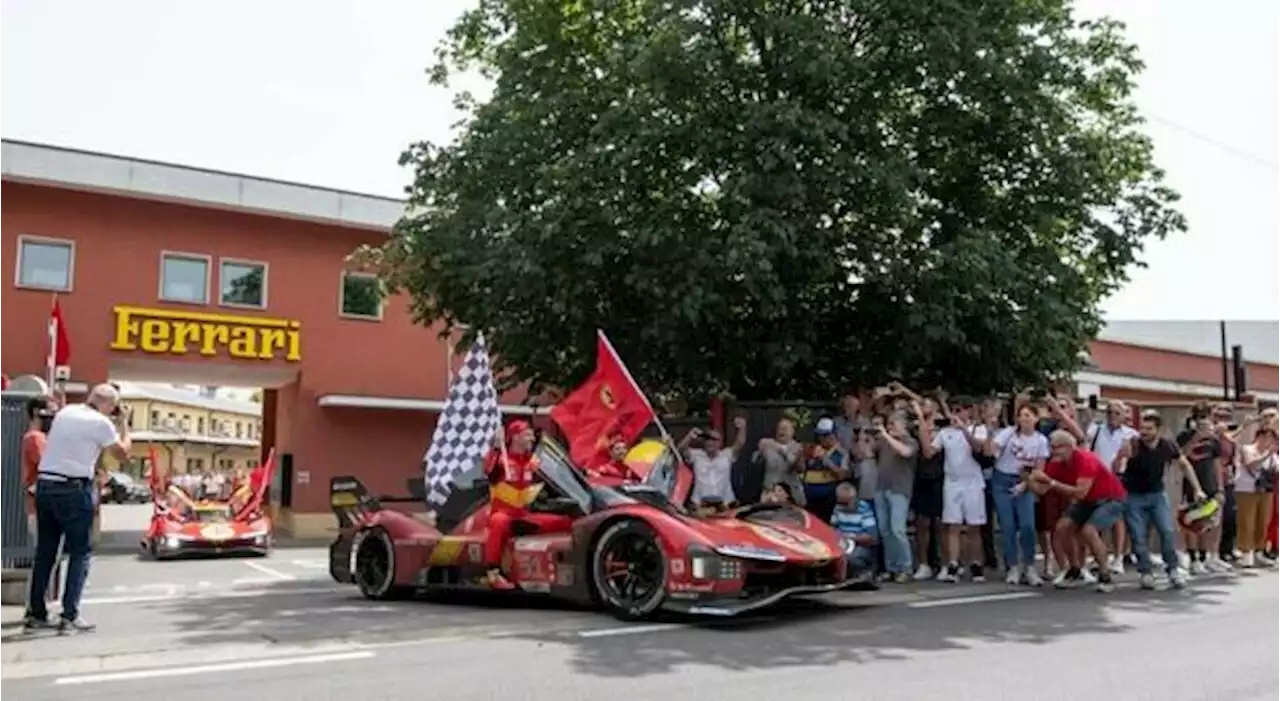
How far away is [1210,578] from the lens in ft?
41.9

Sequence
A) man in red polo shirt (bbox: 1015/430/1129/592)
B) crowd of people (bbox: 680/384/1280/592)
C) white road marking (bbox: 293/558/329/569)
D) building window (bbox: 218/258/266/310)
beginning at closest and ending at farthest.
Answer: man in red polo shirt (bbox: 1015/430/1129/592) < crowd of people (bbox: 680/384/1280/592) < white road marking (bbox: 293/558/329/569) < building window (bbox: 218/258/266/310)

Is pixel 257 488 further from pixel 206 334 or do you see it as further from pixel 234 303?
pixel 234 303

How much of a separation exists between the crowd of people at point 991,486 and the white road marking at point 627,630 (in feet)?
8.82

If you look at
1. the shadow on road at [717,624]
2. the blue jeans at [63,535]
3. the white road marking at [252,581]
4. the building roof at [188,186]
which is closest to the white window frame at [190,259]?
the building roof at [188,186]

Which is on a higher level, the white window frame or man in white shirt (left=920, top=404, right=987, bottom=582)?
the white window frame

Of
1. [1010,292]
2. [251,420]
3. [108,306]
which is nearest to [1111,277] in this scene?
[1010,292]

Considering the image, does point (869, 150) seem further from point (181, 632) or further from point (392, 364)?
point (392, 364)

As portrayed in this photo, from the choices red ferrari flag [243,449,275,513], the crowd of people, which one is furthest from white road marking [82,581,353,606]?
red ferrari flag [243,449,275,513]

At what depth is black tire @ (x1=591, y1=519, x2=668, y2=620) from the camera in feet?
30.2

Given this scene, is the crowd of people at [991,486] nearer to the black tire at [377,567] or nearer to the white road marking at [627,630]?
the white road marking at [627,630]

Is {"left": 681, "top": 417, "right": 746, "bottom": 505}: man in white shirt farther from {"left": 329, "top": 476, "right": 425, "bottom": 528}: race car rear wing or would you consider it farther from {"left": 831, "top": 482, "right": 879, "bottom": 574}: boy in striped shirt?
{"left": 329, "top": 476, "right": 425, "bottom": 528}: race car rear wing

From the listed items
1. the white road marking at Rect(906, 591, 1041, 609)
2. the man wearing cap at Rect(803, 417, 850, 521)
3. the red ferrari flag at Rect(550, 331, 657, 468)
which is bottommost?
the white road marking at Rect(906, 591, 1041, 609)

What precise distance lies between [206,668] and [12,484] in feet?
11.7

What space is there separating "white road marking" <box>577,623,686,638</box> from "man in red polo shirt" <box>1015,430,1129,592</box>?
462 cm
